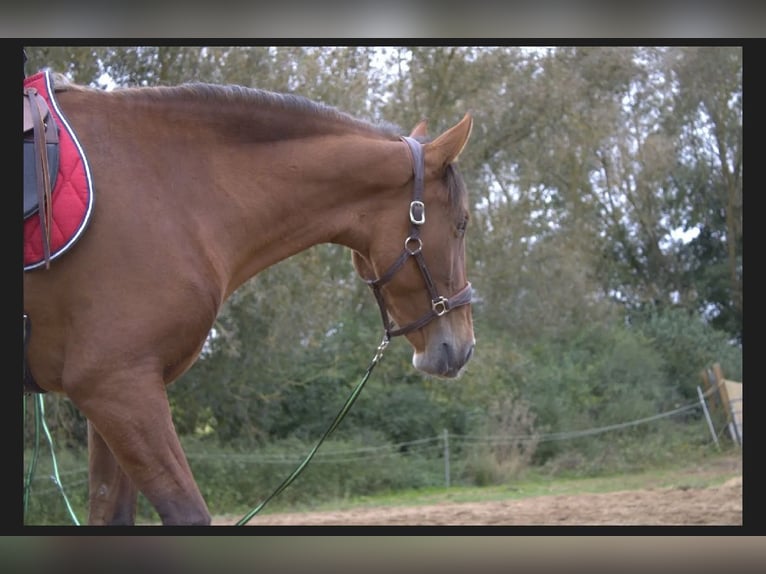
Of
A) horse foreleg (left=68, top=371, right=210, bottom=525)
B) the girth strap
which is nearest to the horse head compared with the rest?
horse foreleg (left=68, top=371, right=210, bottom=525)

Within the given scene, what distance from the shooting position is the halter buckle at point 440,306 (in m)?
2.79

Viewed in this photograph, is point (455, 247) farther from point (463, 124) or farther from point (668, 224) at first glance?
point (668, 224)

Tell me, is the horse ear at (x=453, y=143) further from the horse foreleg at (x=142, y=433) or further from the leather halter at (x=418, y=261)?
the horse foreleg at (x=142, y=433)

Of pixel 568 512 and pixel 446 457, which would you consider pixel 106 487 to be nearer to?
pixel 568 512

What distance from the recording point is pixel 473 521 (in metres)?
8.27

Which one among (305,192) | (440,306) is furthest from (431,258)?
(305,192)

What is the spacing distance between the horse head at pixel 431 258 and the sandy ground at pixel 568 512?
5.49m

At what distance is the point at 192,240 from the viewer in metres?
2.52

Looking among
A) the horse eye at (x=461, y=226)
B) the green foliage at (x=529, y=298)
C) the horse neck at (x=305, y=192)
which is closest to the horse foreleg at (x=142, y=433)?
the horse neck at (x=305, y=192)

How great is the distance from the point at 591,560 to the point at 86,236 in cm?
224

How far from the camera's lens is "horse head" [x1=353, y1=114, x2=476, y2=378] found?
9.11ft

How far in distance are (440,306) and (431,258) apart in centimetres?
15

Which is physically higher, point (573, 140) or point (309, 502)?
point (573, 140)
